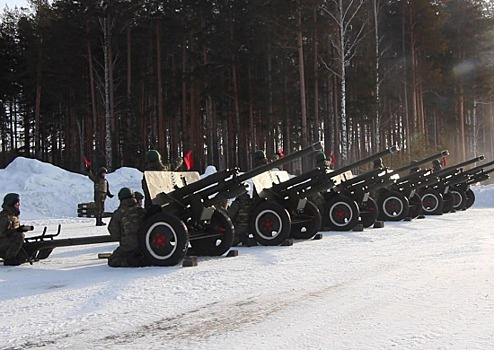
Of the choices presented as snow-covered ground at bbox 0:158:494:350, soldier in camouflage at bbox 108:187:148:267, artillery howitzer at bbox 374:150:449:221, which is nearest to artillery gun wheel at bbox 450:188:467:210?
artillery howitzer at bbox 374:150:449:221

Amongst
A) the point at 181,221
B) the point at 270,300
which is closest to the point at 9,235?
the point at 181,221

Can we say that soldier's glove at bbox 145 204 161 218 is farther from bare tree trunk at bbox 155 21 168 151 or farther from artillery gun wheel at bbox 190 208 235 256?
bare tree trunk at bbox 155 21 168 151

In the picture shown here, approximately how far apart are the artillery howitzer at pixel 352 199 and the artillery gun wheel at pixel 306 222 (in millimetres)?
810

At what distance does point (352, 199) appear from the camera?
45.3 ft

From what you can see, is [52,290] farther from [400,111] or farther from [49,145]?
[49,145]

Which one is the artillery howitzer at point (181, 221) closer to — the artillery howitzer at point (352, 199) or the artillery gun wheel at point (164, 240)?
the artillery gun wheel at point (164, 240)

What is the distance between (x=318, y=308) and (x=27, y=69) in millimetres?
33219

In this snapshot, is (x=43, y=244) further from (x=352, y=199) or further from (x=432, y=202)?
(x=432, y=202)

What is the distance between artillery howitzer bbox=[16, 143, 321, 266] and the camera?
26.8 ft

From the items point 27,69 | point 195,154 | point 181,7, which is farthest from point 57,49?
A: point 195,154

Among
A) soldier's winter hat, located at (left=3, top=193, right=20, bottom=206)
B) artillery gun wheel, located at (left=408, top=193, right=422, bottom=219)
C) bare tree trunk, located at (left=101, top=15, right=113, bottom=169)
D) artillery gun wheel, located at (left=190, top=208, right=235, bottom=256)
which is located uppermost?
bare tree trunk, located at (left=101, top=15, right=113, bottom=169)

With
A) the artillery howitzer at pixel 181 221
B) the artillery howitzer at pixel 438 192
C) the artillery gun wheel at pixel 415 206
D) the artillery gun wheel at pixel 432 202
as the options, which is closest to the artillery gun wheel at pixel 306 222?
the artillery howitzer at pixel 181 221

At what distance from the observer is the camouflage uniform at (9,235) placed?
8.50 meters

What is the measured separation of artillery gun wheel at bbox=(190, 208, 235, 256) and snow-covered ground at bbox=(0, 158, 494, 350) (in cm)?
33
